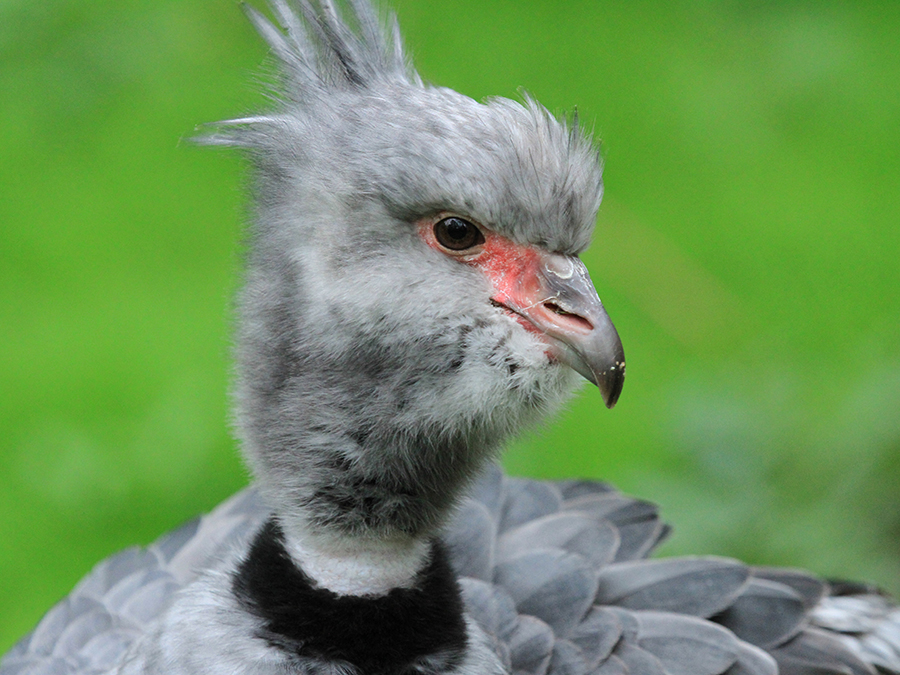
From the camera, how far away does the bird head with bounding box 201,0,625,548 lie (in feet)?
4.82

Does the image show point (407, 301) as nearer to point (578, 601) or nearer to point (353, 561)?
point (353, 561)

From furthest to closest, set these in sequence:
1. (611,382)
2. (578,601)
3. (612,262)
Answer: (612,262) < (578,601) < (611,382)

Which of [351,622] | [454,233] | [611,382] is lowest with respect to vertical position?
[351,622]

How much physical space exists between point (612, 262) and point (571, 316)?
270cm

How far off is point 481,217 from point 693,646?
2.82 ft

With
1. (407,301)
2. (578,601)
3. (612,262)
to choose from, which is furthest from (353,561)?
(612,262)

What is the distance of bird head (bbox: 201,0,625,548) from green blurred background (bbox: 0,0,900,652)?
1164 mm

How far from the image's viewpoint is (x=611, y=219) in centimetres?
430

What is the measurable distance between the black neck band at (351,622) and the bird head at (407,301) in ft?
0.30

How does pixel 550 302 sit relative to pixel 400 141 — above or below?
below

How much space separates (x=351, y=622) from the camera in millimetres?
1572

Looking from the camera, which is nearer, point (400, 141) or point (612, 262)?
point (400, 141)

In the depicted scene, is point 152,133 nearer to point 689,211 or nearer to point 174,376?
point 174,376

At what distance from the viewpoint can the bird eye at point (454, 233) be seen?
1486 mm
